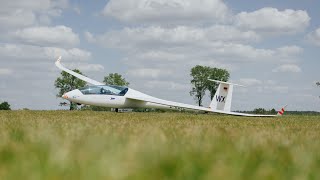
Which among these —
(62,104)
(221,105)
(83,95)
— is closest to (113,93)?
(83,95)

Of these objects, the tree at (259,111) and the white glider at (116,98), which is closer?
the white glider at (116,98)

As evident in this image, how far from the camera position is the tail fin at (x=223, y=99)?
37781 mm

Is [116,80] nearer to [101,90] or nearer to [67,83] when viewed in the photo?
[67,83]

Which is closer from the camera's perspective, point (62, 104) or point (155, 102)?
point (155, 102)

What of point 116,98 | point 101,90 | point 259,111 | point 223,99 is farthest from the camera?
point 259,111

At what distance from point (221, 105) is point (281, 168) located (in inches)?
1410

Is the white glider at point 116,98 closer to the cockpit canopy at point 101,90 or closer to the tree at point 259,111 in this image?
the cockpit canopy at point 101,90

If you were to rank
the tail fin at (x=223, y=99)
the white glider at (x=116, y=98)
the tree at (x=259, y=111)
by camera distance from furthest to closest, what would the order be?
1. the tree at (x=259, y=111)
2. the tail fin at (x=223, y=99)
3. the white glider at (x=116, y=98)

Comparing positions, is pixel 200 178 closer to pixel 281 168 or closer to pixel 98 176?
pixel 98 176

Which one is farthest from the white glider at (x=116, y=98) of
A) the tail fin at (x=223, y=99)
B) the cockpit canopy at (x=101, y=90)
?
the tail fin at (x=223, y=99)

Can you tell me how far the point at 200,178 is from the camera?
1.68 meters

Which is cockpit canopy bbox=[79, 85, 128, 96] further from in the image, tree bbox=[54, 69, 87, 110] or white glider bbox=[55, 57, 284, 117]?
tree bbox=[54, 69, 87, 110]

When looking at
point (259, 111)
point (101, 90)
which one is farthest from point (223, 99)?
point (259, 111)

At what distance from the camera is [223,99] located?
37844 mm
